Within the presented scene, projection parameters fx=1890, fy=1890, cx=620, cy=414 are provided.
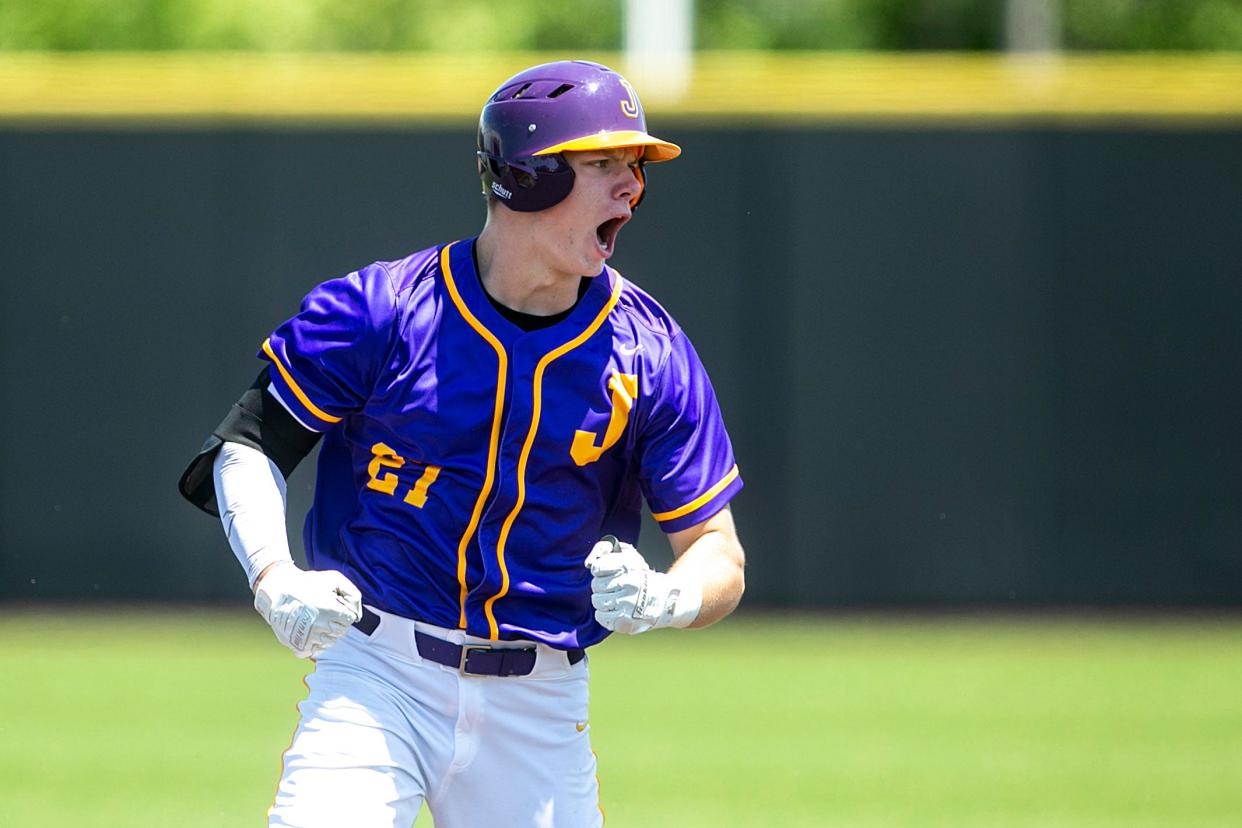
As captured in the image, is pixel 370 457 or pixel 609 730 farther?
pixel 609 730

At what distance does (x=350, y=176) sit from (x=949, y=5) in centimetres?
1922

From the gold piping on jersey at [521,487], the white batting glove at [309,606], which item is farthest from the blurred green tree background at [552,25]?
the white batting glove at [309,606]

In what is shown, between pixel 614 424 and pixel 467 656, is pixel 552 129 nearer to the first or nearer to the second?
pixel 614 424

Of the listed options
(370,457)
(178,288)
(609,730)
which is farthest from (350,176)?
(370,457)

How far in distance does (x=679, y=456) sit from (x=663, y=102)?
824cm

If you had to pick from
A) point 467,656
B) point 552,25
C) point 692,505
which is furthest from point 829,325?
point 552,25

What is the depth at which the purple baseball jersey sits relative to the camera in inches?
168

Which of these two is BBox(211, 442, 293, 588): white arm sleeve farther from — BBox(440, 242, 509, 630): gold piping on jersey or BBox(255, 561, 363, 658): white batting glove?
BBox(440, 242, 509, 630): gold piping on jersey

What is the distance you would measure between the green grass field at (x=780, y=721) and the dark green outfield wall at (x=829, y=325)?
18.0 inches

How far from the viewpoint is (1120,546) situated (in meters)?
12.3

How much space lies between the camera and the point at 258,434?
426 centimetres

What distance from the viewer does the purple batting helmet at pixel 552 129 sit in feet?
14.0

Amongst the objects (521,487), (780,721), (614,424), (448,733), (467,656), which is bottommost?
(780,721)

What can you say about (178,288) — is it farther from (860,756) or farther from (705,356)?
(860,756)
